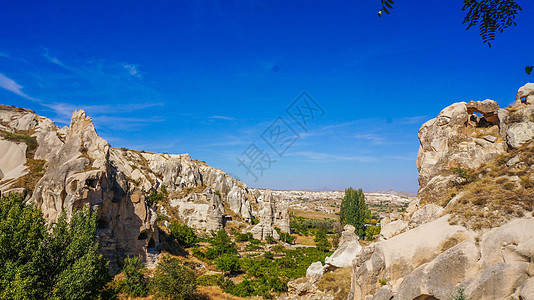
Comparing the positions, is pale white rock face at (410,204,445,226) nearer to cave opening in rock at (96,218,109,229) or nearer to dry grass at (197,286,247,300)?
dry grass at (197,286,247,300)

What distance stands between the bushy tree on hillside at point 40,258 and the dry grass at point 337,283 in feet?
45.3

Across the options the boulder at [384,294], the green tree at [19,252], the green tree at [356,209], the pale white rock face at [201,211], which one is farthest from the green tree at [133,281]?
the green tree at [356,209]

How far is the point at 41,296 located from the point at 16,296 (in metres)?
1.79

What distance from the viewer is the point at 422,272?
1092cm

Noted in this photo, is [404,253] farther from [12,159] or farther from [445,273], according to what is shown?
[12,159]

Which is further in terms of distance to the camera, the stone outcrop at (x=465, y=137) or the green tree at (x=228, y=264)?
the green tree at (x=228, y=264)

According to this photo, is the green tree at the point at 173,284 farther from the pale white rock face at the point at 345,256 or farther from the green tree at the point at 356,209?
the green tree at the point at 356,209

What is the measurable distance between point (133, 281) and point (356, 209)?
1889 inches

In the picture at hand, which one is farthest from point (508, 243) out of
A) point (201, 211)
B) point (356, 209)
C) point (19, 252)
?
point (356, 209)

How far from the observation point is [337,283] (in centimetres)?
1870

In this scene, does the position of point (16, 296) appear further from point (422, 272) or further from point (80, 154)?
point (80, 154)

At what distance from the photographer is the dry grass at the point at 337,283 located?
17.6m

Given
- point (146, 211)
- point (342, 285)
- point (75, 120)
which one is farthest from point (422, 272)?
point (75, 120)

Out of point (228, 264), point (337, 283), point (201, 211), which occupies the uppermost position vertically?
point (201, 211)
